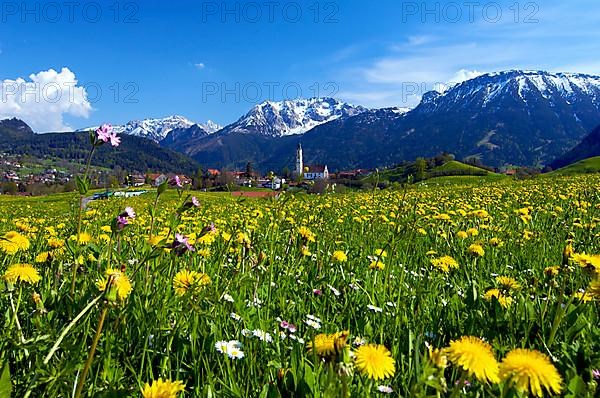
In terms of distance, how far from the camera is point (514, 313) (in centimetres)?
242

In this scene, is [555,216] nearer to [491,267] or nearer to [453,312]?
[491,267]

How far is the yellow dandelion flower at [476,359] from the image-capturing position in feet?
3.57

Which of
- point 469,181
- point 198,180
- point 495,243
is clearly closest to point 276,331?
point 198,180

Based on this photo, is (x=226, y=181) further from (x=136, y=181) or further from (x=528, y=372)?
(x=528, y=372)

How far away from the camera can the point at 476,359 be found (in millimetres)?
1104

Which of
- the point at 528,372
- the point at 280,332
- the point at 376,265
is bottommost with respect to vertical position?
the point at 280,332

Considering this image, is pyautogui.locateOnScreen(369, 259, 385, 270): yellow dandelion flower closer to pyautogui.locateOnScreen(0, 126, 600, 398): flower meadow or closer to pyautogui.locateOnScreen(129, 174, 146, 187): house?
pyautogui.locateOnScreen(0, 126, 600, 398): flower meadow

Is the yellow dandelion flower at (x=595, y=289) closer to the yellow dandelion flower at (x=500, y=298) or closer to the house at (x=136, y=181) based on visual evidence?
the yellow dandelion flower at (x=500, y=298)

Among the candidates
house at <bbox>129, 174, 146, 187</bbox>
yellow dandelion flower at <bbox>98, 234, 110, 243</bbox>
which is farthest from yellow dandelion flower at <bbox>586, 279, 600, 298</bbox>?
yellow dandelion flower at <bbox>98, 234, 110, 243</bbox>

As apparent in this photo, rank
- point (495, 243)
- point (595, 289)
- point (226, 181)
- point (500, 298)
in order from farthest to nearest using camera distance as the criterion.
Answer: point (226, 181) → point (495, 243) → point (500, 298) → point (595, 289)

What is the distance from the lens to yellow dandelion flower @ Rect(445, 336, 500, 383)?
1.09 meters

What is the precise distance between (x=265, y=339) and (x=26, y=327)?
122 centimetres

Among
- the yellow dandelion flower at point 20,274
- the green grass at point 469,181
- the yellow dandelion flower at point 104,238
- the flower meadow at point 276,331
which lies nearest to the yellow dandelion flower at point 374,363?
the flower meadow at point 276,331

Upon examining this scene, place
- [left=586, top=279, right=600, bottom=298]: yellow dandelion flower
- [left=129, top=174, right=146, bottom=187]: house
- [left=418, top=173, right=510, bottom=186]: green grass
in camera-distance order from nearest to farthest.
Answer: [left=586, top=279, right=600, bottom=298]: yellow dandelion flower → [left=129, top=174, right=146, bottom=187]: house → [left=418, top=173, right=510, bottom=186]: green grass
